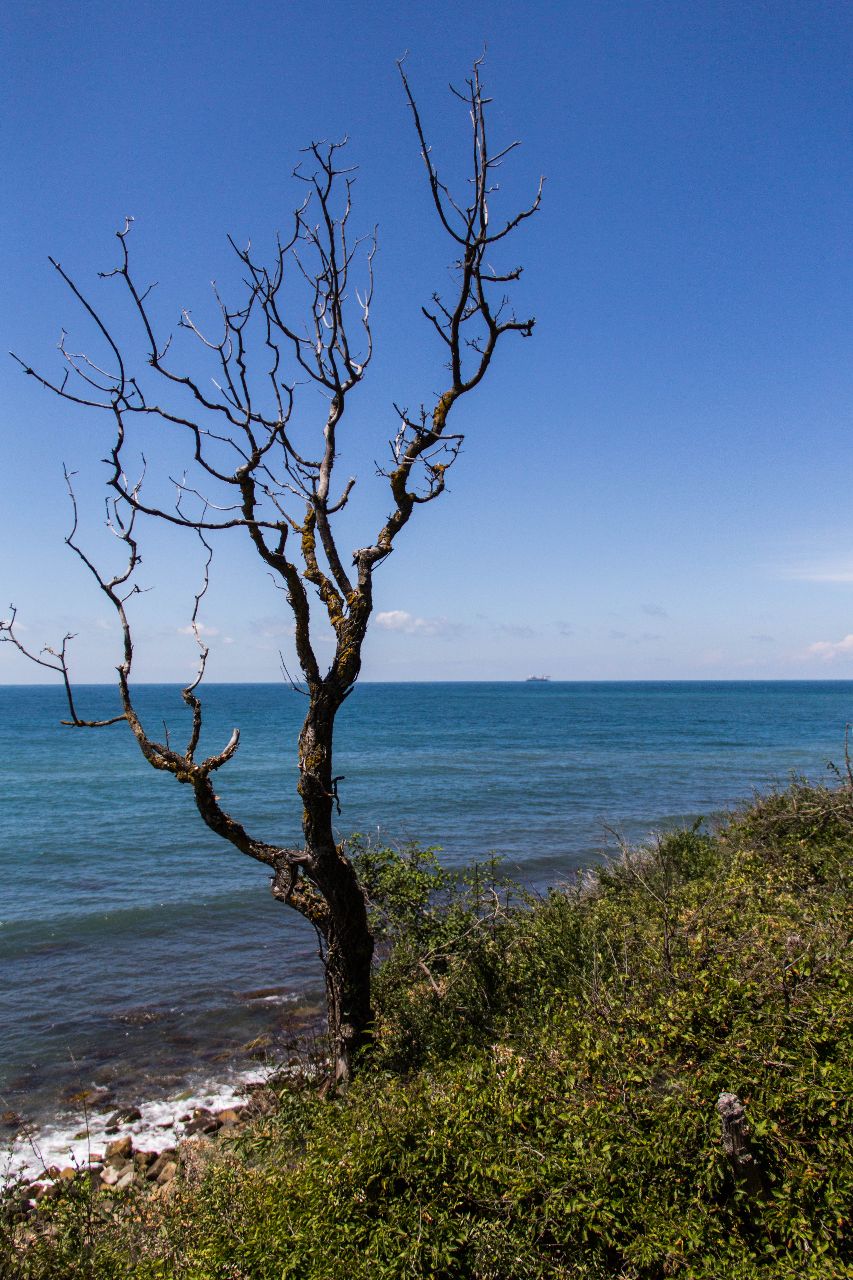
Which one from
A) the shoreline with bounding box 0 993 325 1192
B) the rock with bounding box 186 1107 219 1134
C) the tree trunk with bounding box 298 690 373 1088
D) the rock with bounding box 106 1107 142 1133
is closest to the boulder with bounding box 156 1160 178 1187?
the shoreline with bounding box 0 993 325 1192

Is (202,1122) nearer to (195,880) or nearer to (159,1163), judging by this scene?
(159,1163)

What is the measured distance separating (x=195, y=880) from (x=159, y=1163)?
13596mm

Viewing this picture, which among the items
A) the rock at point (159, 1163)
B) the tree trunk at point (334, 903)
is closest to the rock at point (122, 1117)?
the rock at point (159, 1163)

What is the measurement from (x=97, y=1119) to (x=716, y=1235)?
9326 millimetres

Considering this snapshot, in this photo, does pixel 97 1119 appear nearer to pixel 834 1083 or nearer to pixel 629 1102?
pixel 629 1102

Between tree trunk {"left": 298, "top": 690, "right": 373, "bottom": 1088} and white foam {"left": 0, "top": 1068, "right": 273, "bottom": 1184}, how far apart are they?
3.75 m

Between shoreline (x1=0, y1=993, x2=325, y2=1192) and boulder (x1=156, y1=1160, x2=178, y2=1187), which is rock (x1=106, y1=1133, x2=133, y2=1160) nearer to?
shoreline (x1=0, y1=993, x2=325, y2=1192)

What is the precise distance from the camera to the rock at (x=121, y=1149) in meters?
9.54

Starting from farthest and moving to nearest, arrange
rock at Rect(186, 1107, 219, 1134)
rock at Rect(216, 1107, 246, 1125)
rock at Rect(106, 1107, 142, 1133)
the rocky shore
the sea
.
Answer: the sea
rock at Rect(106, 1107, 142, 1133)
rock at Rect(216, 1107, 246, 1125)
rock at Rect(186, 1107, 219, 1134)
the rocky shore

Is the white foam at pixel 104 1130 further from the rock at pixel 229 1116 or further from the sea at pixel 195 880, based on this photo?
the rock at pixel 229 1116

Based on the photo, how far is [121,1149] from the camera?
31.5 feet

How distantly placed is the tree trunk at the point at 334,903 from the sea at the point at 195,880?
1.51 m

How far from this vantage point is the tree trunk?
25.4 ft

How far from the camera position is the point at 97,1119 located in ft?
34.3
